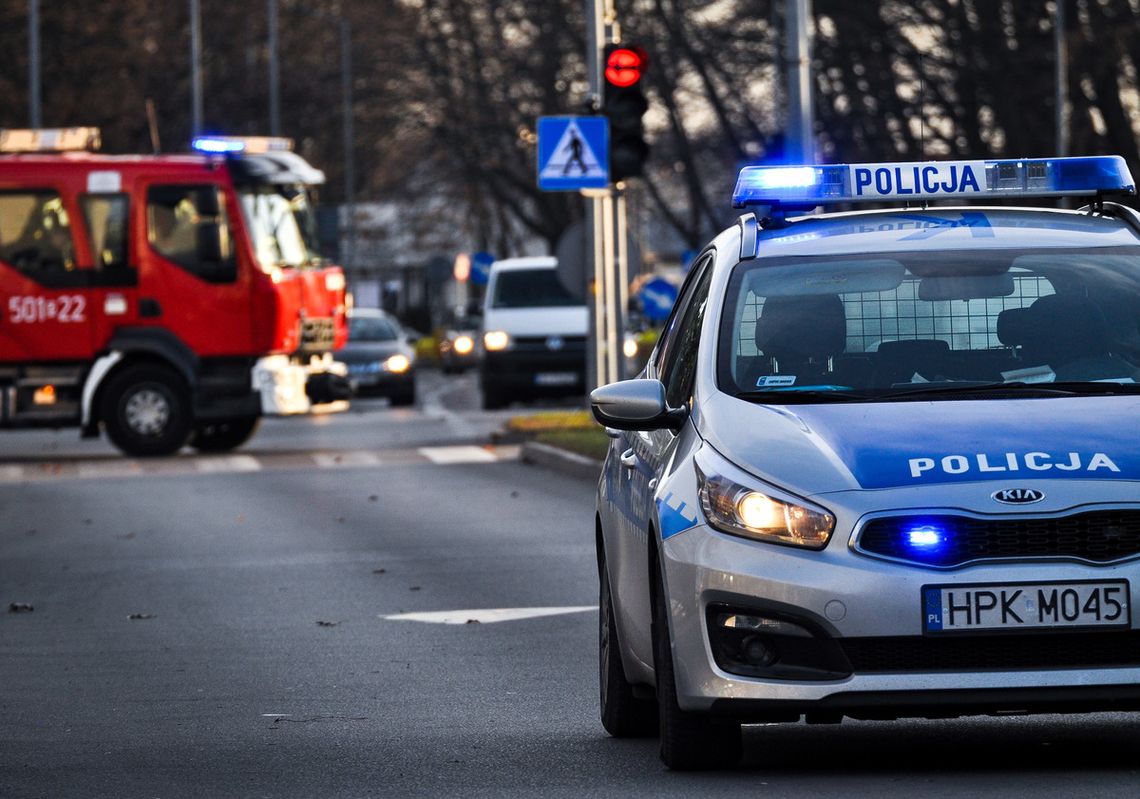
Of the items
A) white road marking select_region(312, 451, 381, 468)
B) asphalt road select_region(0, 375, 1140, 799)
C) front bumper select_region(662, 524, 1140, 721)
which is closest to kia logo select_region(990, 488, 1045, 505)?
front bumper select_region(662, 524, 1140, 721)

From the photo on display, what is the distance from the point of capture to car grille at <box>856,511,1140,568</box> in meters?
6.33

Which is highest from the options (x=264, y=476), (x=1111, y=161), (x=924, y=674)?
(x=1111, y=161)

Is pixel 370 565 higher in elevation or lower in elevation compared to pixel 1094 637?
lower

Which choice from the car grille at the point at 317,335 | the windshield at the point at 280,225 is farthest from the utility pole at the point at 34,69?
the car grille at the point at 317,335

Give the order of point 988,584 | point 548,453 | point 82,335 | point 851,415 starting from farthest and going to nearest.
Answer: point 82,335
point 548,453
point 851,415
point 988,584

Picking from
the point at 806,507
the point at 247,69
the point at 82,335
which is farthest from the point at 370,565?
the point at 247,69

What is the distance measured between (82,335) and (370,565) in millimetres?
11938

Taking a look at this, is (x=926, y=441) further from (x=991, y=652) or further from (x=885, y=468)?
(x=991, y=652)

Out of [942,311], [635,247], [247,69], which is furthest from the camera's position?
[247,69]

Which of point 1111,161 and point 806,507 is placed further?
→ point 1111,161

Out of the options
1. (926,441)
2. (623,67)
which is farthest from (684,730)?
(623,67)

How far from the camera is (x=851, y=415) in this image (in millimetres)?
6781

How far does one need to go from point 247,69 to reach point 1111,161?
173 feet

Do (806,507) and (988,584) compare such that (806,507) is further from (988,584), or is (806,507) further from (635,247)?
(635,247)
